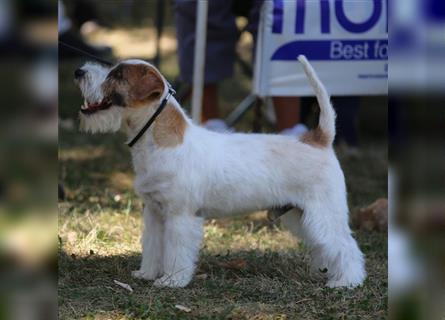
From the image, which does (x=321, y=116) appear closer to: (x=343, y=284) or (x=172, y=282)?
(x=343, y=284)

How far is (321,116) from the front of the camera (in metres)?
3.82

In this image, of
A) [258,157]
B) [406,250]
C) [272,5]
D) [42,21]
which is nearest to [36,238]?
[42,21]

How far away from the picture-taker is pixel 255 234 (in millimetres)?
4805

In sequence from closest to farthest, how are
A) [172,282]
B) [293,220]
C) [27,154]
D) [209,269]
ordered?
[27,154] < [172,282] < [293,220] < [209,269]

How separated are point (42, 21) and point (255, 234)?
10.6 feet

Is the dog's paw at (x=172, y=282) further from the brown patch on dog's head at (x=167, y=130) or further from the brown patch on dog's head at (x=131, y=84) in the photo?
the brown patch on dog's head at (x=131, y=84)

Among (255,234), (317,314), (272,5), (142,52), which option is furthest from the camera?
(142,52)

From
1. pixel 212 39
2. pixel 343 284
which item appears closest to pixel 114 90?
pixel 343 284

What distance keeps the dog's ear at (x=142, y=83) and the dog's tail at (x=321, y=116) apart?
2.43ft

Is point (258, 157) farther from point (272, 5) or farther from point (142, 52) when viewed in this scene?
point (142, 52)

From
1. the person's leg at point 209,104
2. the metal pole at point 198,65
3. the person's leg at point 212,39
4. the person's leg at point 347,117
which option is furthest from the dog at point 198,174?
the person's leg at point 347,117

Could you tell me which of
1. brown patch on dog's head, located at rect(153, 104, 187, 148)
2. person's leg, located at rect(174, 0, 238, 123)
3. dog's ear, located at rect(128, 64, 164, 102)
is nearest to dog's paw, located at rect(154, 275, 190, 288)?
brown patch on dog's head, located at rect(153, 104, 187, 148)

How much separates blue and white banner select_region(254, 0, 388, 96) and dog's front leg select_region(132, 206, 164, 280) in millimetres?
1804

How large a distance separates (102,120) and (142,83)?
0.82ft
